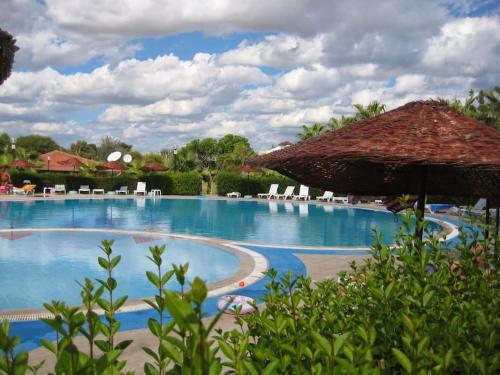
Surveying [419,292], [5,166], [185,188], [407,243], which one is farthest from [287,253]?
[5,166]

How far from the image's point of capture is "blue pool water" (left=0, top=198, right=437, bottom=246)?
20.0 metres

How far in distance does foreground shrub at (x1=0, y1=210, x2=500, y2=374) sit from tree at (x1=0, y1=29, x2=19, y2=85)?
199 inches

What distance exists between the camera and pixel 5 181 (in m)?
34.2

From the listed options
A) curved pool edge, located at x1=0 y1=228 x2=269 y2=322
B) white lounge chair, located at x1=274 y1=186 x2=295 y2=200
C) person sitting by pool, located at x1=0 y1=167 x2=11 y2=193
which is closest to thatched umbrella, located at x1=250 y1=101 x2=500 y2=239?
curved pool edge, located at x1=0 y1=228 x2=269 y2=322

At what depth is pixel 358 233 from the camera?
20984mm

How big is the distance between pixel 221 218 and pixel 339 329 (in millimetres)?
23355

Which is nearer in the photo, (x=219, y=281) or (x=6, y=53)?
(x=6, y=53)

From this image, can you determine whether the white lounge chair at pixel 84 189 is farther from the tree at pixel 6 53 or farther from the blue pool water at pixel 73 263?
the tree at pixel 6 53

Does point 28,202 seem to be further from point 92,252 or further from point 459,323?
point 459,323

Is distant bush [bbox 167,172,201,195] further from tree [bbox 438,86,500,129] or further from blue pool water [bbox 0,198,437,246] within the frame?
tree [bbox 438,86,500,129]

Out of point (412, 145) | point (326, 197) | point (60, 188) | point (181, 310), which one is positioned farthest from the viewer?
point (60, 188)

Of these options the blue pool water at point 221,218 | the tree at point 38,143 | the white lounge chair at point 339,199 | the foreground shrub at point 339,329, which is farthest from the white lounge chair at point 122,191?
the tree at point 38,143

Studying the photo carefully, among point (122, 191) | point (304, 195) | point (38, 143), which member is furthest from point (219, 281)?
point (38, 143)

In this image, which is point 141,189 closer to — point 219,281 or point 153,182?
point 153,182
